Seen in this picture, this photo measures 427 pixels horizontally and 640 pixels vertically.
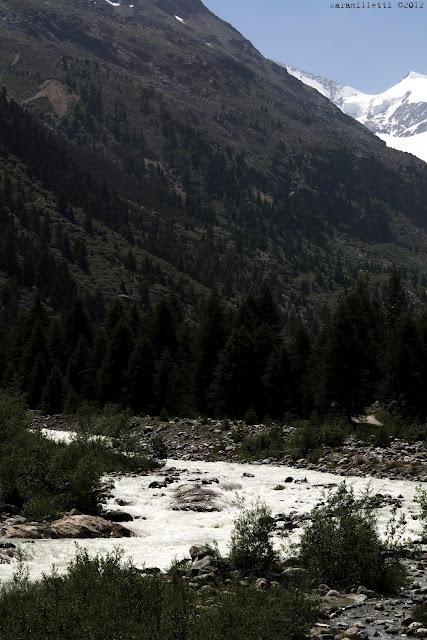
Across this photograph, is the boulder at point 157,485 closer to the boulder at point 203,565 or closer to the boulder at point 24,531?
the boulder at point 24,531

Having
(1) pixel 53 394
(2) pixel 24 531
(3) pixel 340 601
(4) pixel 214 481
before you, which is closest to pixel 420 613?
(3) pixel 340 601

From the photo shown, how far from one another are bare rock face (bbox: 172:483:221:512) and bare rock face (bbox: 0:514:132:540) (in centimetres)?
606

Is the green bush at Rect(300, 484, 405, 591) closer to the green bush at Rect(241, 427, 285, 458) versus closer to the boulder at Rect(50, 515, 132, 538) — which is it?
the boulder at Rect(50, 515, 132, 538)

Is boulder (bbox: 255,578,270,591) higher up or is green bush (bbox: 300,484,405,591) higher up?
green bush (bbox: 300,484,405,591)

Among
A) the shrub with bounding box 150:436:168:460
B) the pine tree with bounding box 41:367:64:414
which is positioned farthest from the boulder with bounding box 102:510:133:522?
the pine tree with bounding box 41:367:64:414

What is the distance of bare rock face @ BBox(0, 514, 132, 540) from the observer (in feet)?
80.9

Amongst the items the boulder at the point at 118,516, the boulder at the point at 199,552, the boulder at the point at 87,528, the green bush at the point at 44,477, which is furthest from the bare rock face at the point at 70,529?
the boulder at the point at 199,552

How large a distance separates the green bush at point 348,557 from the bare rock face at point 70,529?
27.2 ft

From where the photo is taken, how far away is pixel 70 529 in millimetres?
25953

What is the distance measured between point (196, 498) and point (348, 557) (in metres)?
15.0

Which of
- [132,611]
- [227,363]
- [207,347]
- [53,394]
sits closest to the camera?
[132,611]

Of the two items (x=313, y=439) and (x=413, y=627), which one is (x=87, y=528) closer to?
(x=413, y=627)

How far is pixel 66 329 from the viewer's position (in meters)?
100

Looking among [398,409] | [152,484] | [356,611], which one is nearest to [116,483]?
[152,484]
